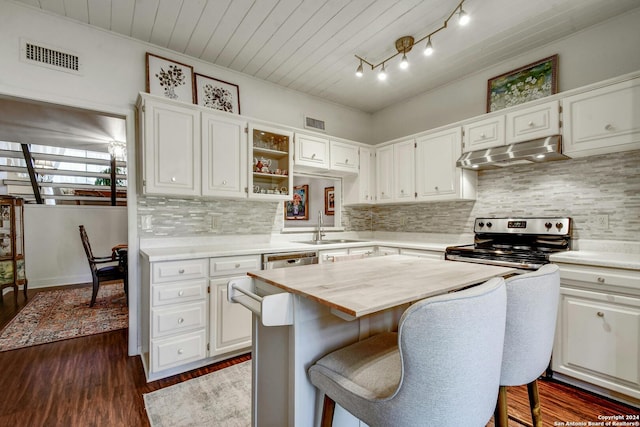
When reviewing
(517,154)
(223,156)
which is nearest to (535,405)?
(517,154)

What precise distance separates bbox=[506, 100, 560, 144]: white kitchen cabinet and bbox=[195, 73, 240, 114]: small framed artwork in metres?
2.62

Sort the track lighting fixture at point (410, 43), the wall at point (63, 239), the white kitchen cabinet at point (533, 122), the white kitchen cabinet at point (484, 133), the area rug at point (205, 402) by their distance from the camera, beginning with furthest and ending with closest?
the wall at point (63, 239) → the white kitchen cabinet at point (484, 133) → the white kitchen cabinet at point (533, 122) → the track lighting fixture at point (410, 43) → the area rug at point (205, 402)

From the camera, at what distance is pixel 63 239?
5137 mm

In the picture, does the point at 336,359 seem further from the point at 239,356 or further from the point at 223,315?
the point at 239,356

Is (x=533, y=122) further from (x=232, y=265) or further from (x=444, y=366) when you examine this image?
(x=232, y=265)

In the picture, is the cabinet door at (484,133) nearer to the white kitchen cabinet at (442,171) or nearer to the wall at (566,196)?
the white kitchen cabinet at (442,171)

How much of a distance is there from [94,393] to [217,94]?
2.64 m

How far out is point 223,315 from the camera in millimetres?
2375

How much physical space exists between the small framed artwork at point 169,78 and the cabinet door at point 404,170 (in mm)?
2320

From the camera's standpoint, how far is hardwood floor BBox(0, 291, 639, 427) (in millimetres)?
1730

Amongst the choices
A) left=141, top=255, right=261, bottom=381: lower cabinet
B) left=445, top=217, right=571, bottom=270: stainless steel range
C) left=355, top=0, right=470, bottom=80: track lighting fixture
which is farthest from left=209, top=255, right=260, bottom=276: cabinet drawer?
left=355, top=0, right=470, bottom=80: track lighting fixture

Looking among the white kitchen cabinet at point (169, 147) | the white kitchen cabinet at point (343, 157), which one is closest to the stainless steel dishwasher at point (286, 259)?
the white kitchen cabinet at point (169, 147)

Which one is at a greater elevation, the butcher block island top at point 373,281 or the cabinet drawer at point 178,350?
the butcher block island top at point 373,281

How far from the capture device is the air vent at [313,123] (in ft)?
12.1
